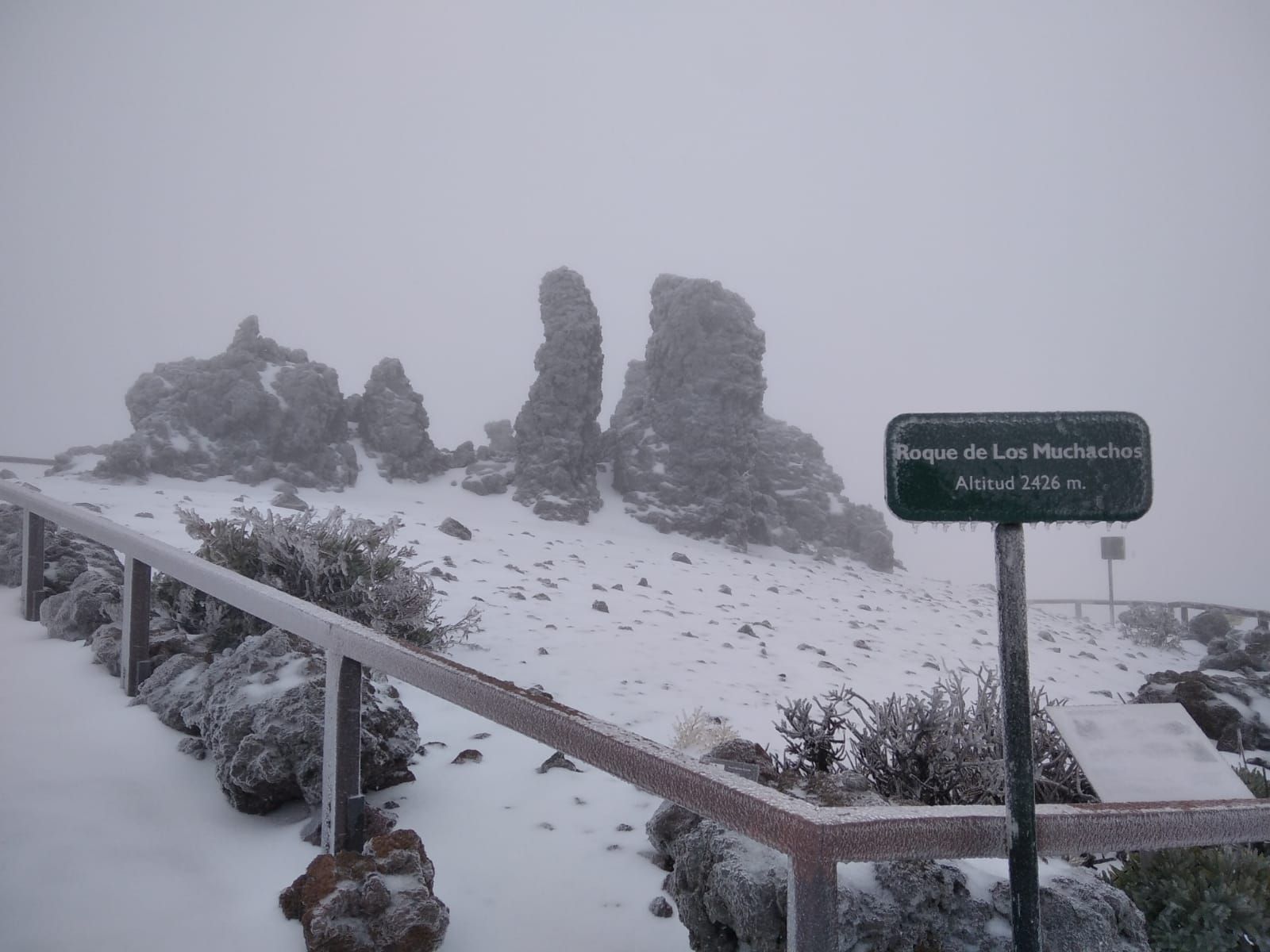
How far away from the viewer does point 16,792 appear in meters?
2.91

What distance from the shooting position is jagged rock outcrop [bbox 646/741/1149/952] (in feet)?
6.41

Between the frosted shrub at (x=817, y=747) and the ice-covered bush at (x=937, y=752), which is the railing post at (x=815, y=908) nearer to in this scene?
the ice-covered bush at (x=937, y=752)

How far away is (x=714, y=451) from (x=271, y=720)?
27.7m

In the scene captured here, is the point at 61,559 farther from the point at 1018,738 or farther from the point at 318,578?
the point at 1018,738

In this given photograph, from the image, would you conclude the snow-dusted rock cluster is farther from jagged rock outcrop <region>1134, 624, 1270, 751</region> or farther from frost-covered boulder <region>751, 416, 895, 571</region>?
jagged rock outcrop <region>1134, 624, 1270, 751</region>

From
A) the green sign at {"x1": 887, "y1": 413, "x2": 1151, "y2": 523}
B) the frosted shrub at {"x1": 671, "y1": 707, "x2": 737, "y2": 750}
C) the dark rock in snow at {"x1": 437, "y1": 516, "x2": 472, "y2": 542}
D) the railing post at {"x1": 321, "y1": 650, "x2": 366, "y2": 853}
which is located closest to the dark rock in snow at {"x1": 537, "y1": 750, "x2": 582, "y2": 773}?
the frosted shrub at {"x1": 671, "y1": 707, "x2": 737, "y2": 750}

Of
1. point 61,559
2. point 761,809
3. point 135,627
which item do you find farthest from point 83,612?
point 761,809

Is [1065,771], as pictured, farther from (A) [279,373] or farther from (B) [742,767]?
(A) [279,373]

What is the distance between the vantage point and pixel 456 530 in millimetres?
15445

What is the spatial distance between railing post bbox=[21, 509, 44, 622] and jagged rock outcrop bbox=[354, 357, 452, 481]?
22299 millimetres

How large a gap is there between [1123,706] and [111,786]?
4.06m

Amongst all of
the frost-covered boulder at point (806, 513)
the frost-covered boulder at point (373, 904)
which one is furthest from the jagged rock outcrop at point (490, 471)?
the frost-covered boulder at point (373, 904)

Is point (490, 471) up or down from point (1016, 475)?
up

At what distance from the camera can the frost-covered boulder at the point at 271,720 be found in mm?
2955
